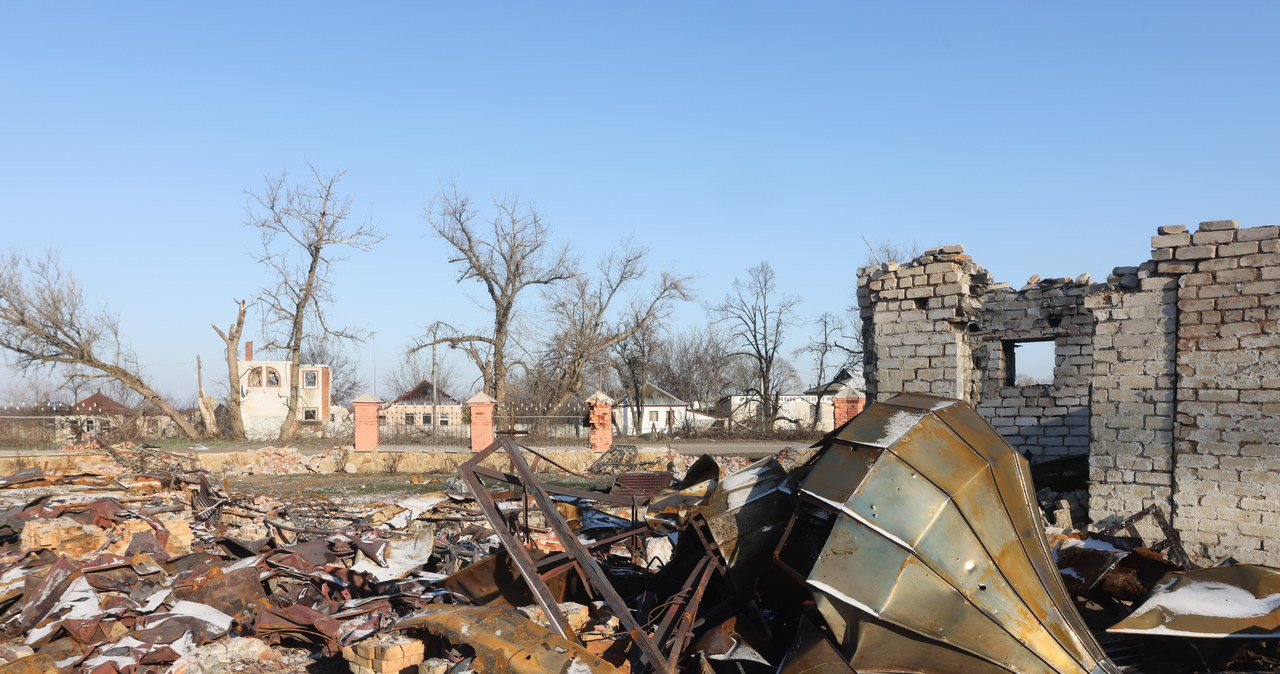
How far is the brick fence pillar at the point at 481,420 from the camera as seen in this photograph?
866 inches

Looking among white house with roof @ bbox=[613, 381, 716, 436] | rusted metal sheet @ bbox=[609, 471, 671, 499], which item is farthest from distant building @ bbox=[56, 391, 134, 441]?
white house with roof @ bbox=[613, 381, 716, 436]

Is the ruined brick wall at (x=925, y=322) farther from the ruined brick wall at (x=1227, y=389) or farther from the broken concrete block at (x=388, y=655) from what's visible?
the broken concrete block at (x=388, y=655)

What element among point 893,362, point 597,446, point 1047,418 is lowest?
point 597,446

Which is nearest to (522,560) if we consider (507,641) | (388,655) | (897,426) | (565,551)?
(565,551)

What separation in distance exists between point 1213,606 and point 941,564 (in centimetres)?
218

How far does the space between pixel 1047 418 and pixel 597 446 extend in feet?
39.6

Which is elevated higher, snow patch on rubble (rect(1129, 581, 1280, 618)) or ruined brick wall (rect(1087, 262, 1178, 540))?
ruined brick wall (rect(1087, 262, 1178, 540))

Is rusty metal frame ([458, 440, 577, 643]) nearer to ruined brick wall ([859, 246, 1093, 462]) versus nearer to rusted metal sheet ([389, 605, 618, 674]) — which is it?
rusted metal sheet ([389, 605, 618, 674])

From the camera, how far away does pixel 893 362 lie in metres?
10.8

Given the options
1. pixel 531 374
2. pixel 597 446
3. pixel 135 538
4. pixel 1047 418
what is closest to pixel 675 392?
pixel 531 374

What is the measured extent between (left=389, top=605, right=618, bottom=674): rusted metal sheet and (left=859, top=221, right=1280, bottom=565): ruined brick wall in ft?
21.9

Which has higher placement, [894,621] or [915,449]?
[915,449]

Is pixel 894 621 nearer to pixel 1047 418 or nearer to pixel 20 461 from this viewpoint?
pixel 1047 418

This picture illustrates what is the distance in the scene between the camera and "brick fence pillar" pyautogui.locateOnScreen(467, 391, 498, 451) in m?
22.0
